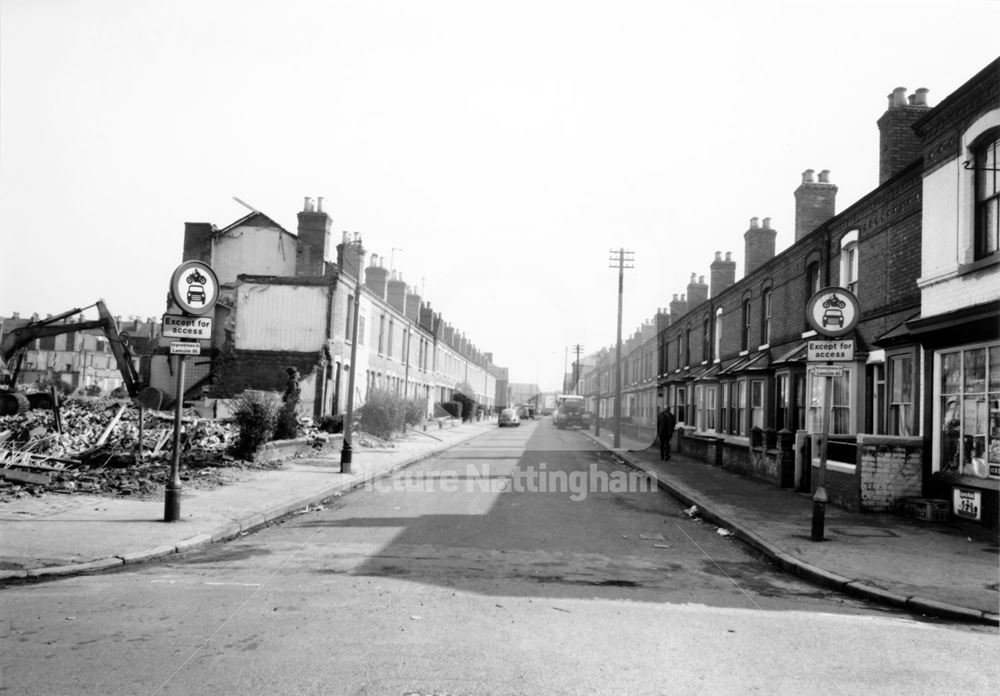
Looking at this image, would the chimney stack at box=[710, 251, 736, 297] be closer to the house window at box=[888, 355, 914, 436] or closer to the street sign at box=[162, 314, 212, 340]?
the house window at box=[888, 355, 914, 436]

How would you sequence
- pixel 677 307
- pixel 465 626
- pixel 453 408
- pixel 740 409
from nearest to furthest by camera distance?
1. pixel 465 626
2. pixel 740 409
3. pixel 677 307
4. pixel 453 408

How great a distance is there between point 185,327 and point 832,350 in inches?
363

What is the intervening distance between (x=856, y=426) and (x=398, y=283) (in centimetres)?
3846

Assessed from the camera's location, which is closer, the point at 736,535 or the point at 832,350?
the point at 832,350

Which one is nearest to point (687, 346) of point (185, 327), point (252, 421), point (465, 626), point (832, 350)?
point (252, 421)

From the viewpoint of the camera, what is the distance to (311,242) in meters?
33.3

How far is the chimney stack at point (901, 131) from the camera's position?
16.2 meters

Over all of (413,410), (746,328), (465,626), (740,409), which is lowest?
(465,626)

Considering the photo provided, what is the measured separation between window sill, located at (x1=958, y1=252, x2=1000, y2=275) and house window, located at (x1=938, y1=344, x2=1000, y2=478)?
1.20 m

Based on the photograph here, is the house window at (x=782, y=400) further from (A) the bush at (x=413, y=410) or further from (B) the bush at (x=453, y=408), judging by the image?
(B) the bush at (x=453, y=408)

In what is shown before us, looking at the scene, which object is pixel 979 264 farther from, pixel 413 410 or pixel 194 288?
pixel 413 410

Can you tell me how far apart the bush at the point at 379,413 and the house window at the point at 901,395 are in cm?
2061

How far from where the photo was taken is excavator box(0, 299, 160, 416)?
18328mm

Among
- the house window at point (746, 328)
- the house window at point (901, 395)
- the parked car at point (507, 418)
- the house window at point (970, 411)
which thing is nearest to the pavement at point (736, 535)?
the house window at point (970, 411)
